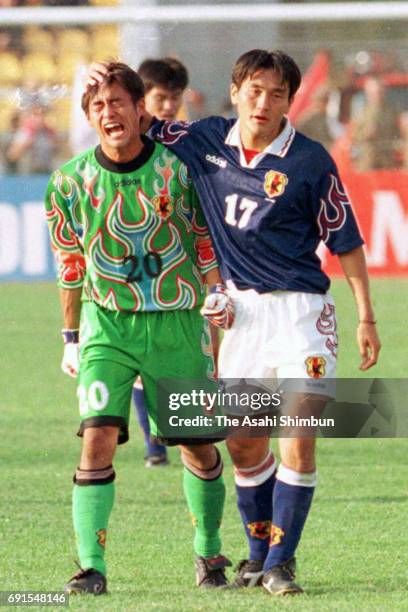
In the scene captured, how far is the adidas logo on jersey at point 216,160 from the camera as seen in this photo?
5.51 metres

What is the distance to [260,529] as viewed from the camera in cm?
559

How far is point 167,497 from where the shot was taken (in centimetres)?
729

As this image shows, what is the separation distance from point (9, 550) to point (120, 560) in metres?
0.50

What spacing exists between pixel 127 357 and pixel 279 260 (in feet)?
2.15

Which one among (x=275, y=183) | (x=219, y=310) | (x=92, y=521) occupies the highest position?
(x=275, y=183)

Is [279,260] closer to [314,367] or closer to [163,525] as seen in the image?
[314,367]

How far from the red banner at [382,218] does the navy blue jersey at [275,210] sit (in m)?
10.4

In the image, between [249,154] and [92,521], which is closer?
[92,521]

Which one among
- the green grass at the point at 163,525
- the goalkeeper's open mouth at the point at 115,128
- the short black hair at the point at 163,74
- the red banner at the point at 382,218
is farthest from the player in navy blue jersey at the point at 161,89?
the red banner at the point at 382,218

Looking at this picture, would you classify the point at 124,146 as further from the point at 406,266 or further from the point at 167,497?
the point at 406,266

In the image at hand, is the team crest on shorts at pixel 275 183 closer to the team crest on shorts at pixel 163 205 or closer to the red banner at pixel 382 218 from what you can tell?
the team crest on shorts at pixel 163 205

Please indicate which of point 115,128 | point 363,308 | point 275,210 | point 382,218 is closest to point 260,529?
point 363,308

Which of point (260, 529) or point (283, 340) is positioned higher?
point (283, 340)

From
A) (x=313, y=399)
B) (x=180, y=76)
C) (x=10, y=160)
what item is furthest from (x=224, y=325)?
(x=10, y=160)
